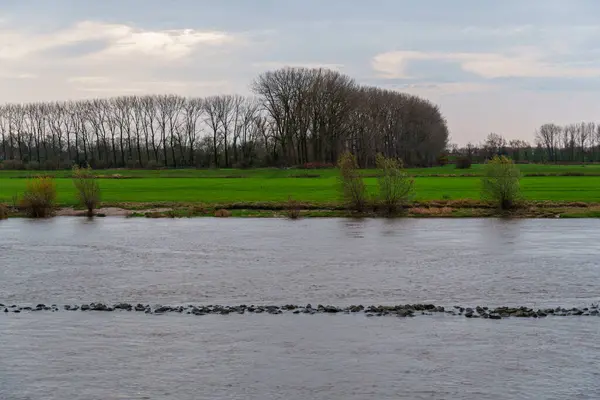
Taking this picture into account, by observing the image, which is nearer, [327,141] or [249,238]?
[249,238]

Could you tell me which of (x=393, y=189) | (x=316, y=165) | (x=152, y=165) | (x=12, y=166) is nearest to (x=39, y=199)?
(x=393, y=189)

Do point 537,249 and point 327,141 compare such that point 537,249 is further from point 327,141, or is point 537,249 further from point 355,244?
point 327,141

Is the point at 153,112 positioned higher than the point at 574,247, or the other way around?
the point at 153,112

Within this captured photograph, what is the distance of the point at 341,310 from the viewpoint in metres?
21.5

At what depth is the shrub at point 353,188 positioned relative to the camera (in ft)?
179

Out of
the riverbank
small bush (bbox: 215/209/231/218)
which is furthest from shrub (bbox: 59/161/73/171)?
small bush (bbox: 215/209/231/218)

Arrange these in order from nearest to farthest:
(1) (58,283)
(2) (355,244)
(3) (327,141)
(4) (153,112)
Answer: (1) (58,283), (2) (355,244), (3) (327,141), (4) (153,112)

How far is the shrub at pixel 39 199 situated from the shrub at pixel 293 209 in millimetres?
18672

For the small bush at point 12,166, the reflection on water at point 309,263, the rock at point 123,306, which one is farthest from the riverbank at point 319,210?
the small bush at point 12,166

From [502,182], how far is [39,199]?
3509cm

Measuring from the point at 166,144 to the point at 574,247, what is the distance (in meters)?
128

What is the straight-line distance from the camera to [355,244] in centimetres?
3741

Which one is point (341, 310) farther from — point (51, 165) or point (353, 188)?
point (51, 165)

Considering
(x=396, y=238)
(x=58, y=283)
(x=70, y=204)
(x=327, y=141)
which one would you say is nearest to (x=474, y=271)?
(x=396, y=238)
